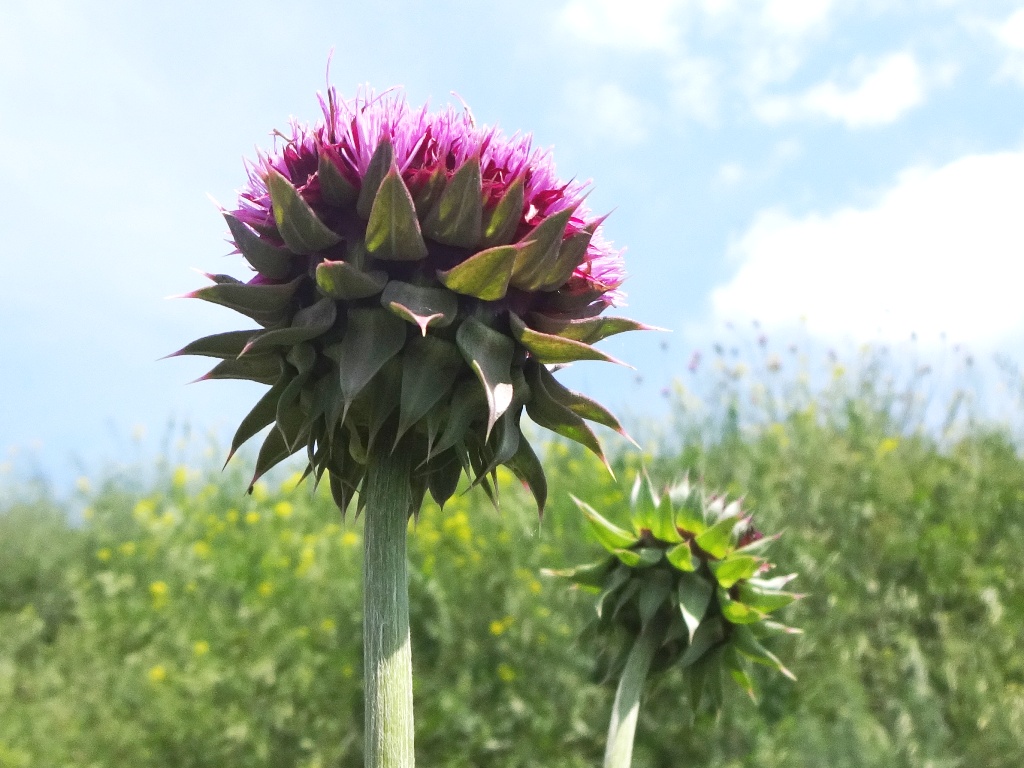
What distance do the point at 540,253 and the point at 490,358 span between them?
0.19m

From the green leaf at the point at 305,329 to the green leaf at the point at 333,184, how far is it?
174mm

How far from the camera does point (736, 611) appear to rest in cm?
231

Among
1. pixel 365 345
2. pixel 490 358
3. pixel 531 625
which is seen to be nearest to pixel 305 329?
pixel 365 345

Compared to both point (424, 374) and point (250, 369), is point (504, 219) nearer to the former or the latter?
point (424, 374)

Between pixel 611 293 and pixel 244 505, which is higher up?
pixel 244 505

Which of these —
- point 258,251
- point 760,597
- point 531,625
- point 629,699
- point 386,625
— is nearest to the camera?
point 386,625

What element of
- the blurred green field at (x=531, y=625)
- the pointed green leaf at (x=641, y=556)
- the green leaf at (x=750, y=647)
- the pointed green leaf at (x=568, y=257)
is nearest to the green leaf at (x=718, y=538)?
the pointed green leaf at (x=641, y=556)

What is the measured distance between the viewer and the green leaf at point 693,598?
2230 mm

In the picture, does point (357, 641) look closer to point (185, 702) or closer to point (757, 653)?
point (185, 702)

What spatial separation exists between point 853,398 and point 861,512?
1886 mm

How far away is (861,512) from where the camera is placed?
23.5 ft

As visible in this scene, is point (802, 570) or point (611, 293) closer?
point (611, 293)

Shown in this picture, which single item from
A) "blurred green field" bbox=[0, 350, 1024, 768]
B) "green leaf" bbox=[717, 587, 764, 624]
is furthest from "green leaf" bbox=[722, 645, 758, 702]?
"blurred green field" bbox=[0, 350, 1024, 768]

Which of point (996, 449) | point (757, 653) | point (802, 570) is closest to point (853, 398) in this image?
point (996, 449)
